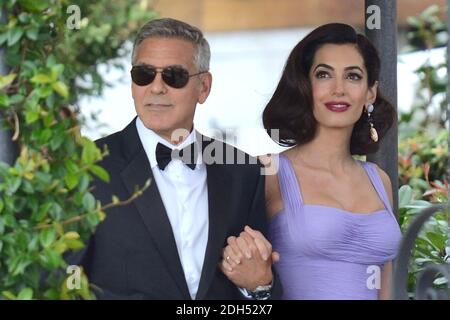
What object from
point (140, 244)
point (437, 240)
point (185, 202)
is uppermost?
point (185, 202)

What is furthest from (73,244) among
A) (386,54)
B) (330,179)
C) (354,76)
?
(386,54)

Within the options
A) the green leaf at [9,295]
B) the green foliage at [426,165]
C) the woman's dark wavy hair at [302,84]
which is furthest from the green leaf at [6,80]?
the green foliage at [426,165]

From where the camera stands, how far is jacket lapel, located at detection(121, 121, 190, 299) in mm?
3244

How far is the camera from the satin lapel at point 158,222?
128 inches

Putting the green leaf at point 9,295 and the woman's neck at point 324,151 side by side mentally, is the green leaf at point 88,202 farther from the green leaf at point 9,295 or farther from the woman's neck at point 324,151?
the woman's neck at point 324,151

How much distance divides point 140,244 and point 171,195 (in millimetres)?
215

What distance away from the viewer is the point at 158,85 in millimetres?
3455

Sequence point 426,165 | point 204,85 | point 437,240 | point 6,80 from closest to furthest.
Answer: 1. point 6,80
2. point 204,85
3. point 437,240
4. point 426,165

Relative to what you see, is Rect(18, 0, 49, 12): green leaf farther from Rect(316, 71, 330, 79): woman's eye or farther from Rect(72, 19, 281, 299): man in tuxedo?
Rect(316, 71, 330, 79): woman's eye

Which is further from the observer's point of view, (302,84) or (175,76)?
(302,84)

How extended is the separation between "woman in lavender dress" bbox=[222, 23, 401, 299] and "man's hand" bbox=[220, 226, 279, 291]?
327 millimetres

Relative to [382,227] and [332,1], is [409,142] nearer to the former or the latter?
[382,227]

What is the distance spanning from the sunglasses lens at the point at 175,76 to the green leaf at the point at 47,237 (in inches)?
37.1

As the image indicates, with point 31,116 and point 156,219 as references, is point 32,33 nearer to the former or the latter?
point 31,116
